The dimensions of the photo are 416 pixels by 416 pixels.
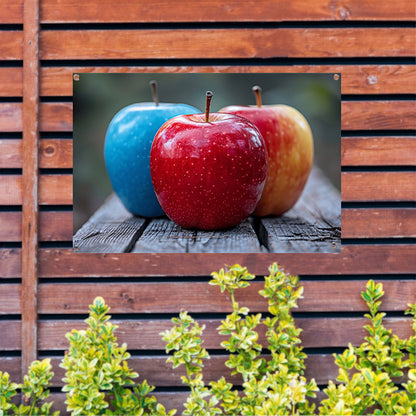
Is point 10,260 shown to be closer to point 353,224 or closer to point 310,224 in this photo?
point 310,224

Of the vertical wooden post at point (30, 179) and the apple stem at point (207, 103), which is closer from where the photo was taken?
the apple stem at point (207, 103)

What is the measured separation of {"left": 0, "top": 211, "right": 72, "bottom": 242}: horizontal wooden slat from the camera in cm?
174

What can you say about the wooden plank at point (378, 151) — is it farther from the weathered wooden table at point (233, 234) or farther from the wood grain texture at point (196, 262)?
the wood grain texture at point (196, 262)

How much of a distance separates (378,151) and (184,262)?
776 mm

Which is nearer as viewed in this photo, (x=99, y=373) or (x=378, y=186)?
(x=99, y=373)

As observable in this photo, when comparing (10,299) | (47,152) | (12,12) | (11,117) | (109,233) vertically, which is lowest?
(10,299)

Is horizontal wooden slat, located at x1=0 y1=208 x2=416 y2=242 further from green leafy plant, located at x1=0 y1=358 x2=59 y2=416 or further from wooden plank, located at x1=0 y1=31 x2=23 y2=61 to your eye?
wooden plank, located at x1=0 y1=31 x2=23 y2=61

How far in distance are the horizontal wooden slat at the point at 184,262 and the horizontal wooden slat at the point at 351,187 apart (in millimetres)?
171

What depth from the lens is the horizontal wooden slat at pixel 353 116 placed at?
1.72m

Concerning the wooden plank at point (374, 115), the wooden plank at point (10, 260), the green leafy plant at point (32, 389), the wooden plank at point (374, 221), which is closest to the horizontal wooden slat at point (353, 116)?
the wooden plank at point (374, 115)

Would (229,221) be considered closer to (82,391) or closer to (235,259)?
(235,259)

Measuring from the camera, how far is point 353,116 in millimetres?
1728

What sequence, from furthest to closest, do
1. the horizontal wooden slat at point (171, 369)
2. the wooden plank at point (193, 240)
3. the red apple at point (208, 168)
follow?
the horizontal wooden slat at point (171, 369) < the wooden plank at point (193, 240) < the red apple at point (208, 168)

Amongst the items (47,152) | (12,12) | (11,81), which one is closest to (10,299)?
(47,152)
